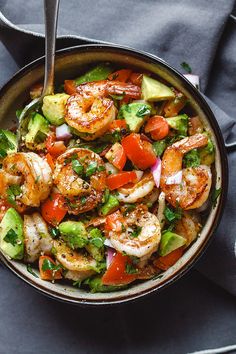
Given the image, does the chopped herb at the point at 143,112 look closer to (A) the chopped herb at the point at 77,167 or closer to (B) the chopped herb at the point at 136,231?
(A) the chopped herb at the point at 77,167

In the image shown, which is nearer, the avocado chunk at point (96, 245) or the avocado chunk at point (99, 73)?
the avocado chunk at point (96, 245)

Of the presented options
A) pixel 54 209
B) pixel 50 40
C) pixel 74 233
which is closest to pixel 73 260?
pixel 74 233

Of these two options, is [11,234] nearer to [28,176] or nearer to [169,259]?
[28,176]

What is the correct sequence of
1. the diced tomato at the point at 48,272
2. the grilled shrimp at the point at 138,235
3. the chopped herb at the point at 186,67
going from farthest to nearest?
1. the chopped herb at the point at 186,67
2. the diced tomato at the point at 48,272
3. the grilled shrimp at the point at 138,235

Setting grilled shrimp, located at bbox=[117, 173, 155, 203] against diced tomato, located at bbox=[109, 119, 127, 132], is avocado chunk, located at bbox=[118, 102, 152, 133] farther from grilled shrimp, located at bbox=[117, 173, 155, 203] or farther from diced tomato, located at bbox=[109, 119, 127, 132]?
grilled shrimp, located at bbox=[117, 173, 155, 203]

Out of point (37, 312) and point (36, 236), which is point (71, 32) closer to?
point (36, 236)

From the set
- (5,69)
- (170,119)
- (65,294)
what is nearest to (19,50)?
(5,69)

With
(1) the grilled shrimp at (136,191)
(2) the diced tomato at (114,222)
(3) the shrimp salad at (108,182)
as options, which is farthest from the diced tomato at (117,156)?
(2) the diced tomato at (114,222)

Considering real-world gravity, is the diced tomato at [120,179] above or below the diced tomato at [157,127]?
below
